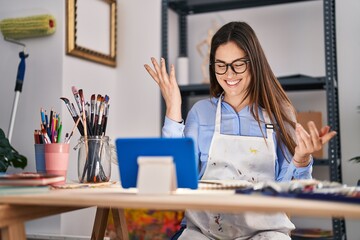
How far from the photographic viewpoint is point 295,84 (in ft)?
7.80

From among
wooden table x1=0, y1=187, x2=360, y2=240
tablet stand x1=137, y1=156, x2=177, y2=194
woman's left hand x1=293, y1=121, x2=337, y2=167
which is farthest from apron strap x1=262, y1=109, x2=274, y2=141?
tablet stand x1=137, y1=156, x2=177, y2=194

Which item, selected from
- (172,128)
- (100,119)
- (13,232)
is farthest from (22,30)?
(13,232)

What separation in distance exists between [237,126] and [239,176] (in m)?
0.18

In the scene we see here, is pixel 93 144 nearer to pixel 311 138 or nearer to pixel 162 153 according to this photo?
pixel 162 153

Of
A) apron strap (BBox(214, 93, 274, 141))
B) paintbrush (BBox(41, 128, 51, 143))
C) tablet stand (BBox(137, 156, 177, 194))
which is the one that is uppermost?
apron strap (BBox(214, 93, 274, 141))

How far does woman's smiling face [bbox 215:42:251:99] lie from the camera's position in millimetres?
1429

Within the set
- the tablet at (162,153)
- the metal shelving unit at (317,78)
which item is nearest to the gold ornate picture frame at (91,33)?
the metal shelving unit at (317,78)

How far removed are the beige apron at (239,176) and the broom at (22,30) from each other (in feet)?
3.62

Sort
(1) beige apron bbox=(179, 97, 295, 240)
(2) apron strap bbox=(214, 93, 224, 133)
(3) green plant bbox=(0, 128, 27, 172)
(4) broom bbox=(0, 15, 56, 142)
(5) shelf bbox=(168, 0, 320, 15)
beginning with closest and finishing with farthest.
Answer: (1) beige apron bbox=(179, 97, 295, 240), (2) apron strap bbox=(214, 93, 224, 133), (3) green plant bbox=(0, 128, 27, 172), (4) broom bbox=(0, 15, 56, 142), (5) shelf bbox=(168, 0, 320, 15)

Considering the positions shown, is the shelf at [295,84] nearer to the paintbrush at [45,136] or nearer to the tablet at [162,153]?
the paintbrush at [45,136]

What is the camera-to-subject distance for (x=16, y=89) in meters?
2.20

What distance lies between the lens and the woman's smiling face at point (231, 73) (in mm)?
1429

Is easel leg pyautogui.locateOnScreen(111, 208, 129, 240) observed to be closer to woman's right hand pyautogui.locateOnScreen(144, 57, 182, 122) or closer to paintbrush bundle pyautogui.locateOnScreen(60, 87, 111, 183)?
paintbrush bundle pyautogui.locateOnScreen(60, 87, 111, 183)

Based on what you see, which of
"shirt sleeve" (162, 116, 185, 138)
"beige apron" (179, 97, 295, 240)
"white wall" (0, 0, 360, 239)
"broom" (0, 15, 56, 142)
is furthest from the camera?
"white wall" (0, 0, 360, 239)
